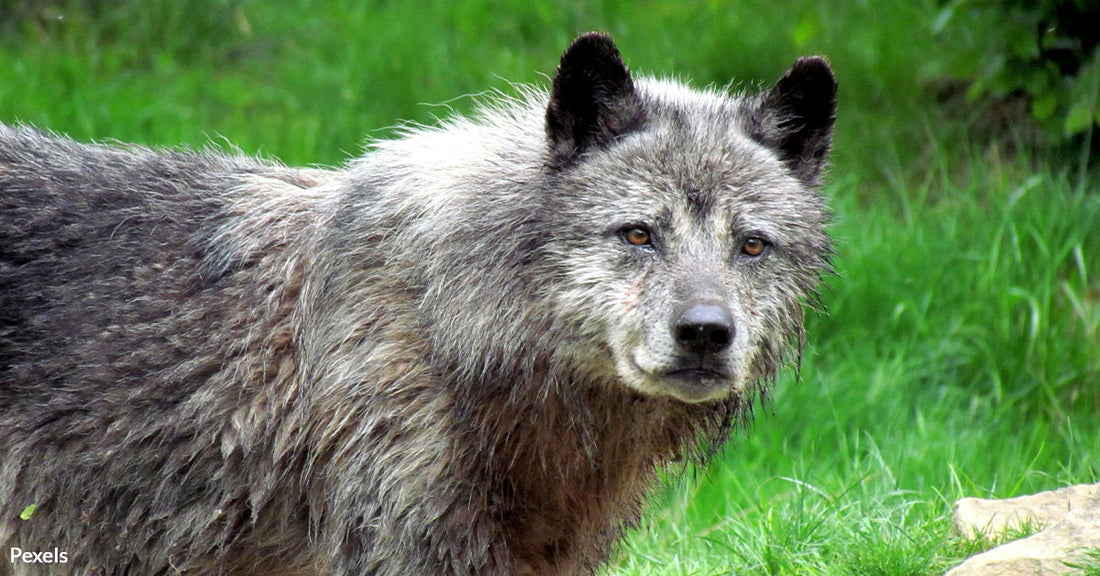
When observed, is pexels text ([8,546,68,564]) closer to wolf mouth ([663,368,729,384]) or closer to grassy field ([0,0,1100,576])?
grassy field ([0,0,1100,576])

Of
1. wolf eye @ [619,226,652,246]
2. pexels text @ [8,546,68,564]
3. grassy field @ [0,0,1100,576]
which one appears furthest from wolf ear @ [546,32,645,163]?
pexels text @ [8,546,68,564]

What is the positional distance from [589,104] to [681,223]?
1.58 ft

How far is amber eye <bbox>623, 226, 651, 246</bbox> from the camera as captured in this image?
383 centimetres

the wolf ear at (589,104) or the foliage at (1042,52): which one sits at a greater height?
the foliage at (1042,52)

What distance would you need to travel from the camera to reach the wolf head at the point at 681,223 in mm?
3701

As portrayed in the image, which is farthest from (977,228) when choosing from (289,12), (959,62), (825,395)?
(289,12)

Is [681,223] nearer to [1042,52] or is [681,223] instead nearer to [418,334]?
[418,334]

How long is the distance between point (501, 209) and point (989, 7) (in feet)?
14.0

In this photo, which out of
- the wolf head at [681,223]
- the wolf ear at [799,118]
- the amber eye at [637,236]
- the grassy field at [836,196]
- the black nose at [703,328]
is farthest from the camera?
the grassy field at [836,196]

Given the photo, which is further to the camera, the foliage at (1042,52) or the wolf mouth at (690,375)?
the foliage at (1042,52)

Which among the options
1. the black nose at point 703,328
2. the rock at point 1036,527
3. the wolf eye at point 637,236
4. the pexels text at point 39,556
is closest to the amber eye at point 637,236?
the wolf eye at point 637,236

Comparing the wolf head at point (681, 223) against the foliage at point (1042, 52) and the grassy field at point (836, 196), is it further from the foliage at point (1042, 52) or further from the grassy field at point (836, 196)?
the foliage at point (1042, 52)

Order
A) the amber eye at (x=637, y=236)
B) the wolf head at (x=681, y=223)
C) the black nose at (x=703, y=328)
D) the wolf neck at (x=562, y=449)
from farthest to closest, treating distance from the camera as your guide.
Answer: the wolf neck at (x=562, y=449) → the amber eye at (x=637, y=236) → the wolf head at (x=681, y=223) → the black nose at (x=703, y=328)

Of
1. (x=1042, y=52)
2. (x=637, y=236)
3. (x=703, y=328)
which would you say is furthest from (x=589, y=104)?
(x=1042, y=52)
